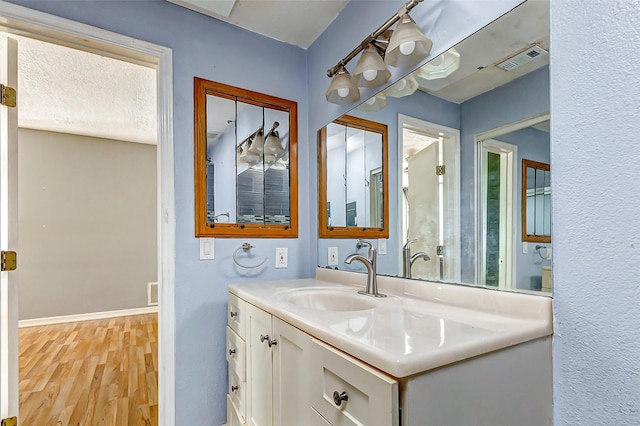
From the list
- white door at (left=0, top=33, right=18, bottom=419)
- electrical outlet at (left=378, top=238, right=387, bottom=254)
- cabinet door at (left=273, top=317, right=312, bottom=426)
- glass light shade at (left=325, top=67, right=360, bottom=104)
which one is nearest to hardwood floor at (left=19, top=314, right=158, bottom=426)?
white door at (left=0, top=33, right=18, bottom=419)

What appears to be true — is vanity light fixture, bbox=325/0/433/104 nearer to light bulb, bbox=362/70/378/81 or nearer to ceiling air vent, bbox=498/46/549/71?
light bulb, bbox=362/70/378/81

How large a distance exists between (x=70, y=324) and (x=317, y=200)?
3.86 m

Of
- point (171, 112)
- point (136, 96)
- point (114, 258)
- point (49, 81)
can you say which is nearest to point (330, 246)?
point (171, 112)

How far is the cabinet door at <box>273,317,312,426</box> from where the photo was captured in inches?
36.3

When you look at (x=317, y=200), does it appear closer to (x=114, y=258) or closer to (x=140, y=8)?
(x=140, y=8)

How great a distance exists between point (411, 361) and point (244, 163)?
4.83ft

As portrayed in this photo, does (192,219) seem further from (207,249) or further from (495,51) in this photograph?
(495,51)

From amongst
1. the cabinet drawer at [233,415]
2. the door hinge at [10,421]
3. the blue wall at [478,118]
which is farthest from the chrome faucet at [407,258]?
the door hinge at [10,421]

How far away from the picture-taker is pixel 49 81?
2.76m

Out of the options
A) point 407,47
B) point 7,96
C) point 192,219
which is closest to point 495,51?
point 407,47

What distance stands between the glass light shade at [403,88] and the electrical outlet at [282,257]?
1.02 meters

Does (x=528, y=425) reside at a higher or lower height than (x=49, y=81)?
lower

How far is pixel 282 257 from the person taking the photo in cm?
193

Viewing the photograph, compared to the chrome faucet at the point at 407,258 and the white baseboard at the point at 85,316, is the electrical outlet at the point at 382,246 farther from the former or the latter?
the white baseboard at the point at 85,316
